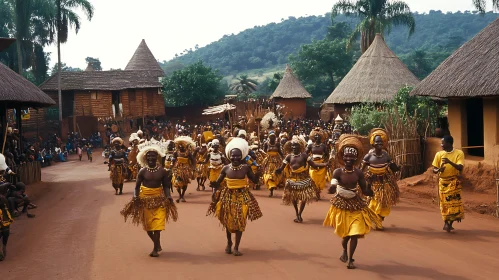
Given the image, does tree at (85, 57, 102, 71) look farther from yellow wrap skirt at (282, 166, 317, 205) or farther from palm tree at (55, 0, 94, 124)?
yellow wrap skirt at (282, 166, 317, 205)

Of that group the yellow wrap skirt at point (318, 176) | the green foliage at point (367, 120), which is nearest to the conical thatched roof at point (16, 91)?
the yellow wrap skirt at point (318, 176)

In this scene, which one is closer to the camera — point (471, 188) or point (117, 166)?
point (471, 188)

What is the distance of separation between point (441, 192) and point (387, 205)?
0.93 metres

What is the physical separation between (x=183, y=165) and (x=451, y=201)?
6501 millimetres

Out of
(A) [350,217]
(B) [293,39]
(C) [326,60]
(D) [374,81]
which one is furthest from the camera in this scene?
(B) [293,39]

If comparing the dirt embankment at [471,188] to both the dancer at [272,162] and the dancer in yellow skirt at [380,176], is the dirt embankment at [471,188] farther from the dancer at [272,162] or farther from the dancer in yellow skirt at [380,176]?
the dancer at [272,162]

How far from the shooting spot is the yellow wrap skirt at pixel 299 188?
9.79 metres

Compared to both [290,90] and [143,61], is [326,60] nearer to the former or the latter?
[290,90]

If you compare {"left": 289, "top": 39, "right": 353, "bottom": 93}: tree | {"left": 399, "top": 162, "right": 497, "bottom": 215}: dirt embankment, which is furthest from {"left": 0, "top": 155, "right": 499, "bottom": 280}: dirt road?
{"left": 289, "top": 39, "right": 353, "bottom": 93}: tree

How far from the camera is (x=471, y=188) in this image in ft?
39.5

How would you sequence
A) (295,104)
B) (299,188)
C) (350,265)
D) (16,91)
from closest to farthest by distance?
1. (350,265)
2. (299,188)
3. (16,91)
4. (295,104)

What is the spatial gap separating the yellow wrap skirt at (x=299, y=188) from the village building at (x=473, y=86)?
162 inches

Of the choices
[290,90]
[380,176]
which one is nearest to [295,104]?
[290,90]

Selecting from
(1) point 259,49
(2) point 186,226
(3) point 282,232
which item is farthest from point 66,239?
(1) point 259,49
